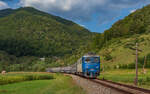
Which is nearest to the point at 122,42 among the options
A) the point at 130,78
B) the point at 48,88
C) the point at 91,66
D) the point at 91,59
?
the point at 130,78

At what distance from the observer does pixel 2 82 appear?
48125mm

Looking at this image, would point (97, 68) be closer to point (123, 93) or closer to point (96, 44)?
point (123, 93)

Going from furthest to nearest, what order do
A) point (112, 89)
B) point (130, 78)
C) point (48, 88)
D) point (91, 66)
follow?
point (130, 78) → point (91, 66) → point (48, 88) → point (112, 89)

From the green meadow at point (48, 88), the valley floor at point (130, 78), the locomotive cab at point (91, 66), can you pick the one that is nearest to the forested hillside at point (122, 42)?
the valley floor at point (130, 78)

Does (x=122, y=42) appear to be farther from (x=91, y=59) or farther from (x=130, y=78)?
(x=91, y=59)

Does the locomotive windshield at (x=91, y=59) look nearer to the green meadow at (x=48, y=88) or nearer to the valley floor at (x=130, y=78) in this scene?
the valley floor at (x=130, y=78)

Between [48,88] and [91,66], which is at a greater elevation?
[91,66]

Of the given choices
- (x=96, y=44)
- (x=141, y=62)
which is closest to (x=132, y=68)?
(x=141, y=62)

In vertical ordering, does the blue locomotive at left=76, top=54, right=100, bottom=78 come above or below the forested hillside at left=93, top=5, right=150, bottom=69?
below

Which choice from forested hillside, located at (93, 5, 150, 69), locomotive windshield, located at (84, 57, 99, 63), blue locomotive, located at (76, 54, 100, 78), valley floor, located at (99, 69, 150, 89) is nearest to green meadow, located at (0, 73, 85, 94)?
blue locomotive, located at (76, 54, 100, 78)

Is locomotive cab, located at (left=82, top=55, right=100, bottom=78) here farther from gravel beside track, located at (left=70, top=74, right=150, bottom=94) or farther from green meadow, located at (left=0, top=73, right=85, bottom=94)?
gravel beside track, located at (left=70, top=74, right=150, bottom=94)

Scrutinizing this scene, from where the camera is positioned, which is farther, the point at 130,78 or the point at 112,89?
the point at 130,78

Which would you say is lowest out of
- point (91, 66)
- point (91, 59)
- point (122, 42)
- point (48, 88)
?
point (48, 88)

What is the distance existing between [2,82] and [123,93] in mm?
36139
